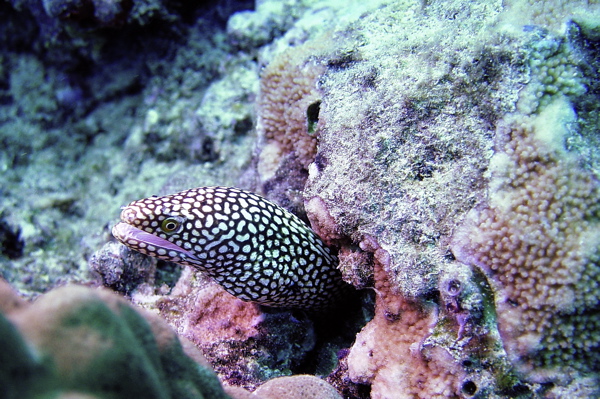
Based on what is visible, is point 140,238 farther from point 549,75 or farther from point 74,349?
point 549,75

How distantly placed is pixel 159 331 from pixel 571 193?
2404mm

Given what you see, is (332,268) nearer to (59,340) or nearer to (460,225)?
(460,225)

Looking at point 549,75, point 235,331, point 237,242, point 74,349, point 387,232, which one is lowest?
point 235,331

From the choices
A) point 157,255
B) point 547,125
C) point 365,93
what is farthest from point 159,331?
point 547,125

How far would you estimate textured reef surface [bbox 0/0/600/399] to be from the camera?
1.98m

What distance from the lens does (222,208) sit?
3.01 metres

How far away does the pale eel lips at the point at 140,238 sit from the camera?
2855mm

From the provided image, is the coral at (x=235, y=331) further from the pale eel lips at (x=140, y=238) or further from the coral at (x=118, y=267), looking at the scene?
the pale eel lips at (x=140, y=238)

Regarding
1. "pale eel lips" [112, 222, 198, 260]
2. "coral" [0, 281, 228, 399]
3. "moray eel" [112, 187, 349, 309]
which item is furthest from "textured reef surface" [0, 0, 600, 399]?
"pale eel lips" [112, 222, 198, 260]

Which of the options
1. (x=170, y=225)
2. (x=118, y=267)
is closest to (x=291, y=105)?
(x=170, y=225)

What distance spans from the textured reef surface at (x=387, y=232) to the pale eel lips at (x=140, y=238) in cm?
71

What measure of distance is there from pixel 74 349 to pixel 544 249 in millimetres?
2410

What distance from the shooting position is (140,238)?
9.40ft

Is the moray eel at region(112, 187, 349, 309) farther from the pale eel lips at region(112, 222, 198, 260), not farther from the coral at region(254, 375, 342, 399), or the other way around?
the coral at region(254, 375, 342, 399)
